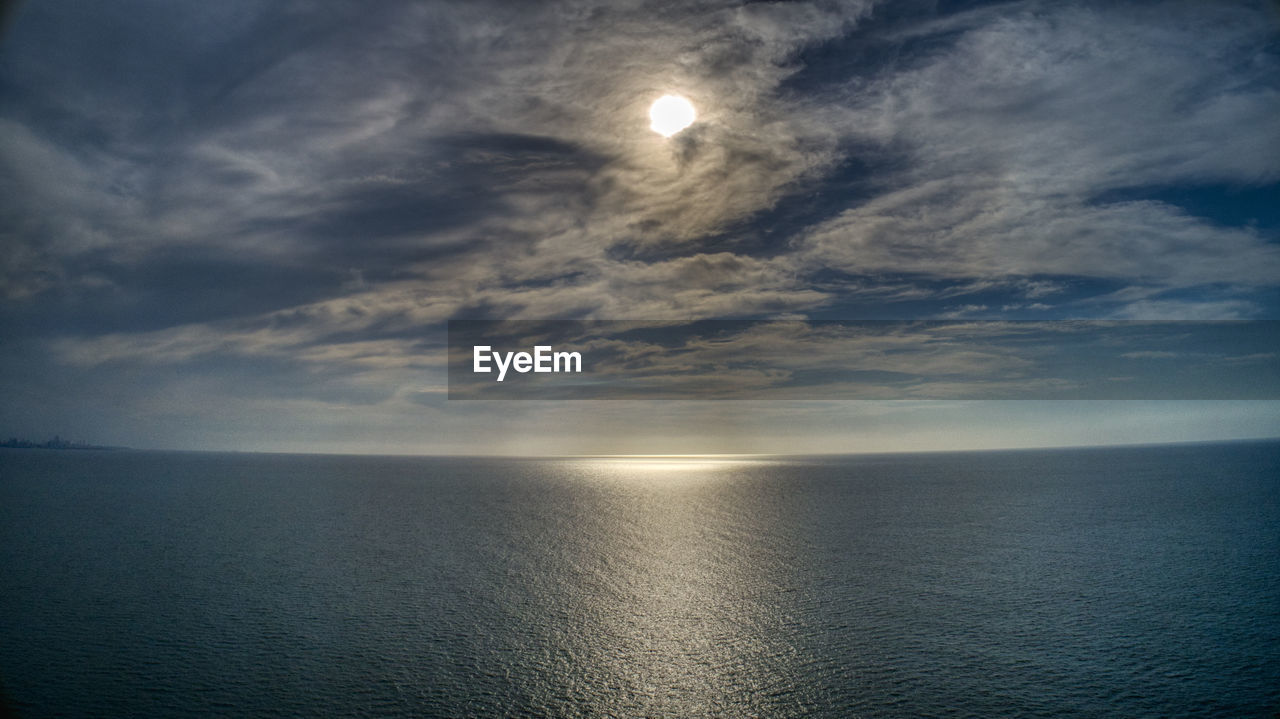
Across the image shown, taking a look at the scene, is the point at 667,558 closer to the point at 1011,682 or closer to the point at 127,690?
the point at 1011,682

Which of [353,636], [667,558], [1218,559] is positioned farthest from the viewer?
[667,558]

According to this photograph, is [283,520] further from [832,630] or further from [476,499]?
[832,630]

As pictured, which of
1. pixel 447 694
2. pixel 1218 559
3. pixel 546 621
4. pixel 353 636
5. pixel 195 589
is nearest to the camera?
pixel 447 694

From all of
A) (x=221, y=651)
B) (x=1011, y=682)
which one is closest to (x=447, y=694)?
(x=221, y=651)

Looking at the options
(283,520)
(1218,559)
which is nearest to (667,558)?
(1218,559)

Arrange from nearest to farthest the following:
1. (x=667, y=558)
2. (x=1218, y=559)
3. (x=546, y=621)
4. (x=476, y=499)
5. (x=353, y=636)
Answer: (x=353, y=636) < (x=546, y=621) < (x=1218, y=559) < (x=667, y=558) < (x=476, y=499)

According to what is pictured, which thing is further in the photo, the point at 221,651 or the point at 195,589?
the point at 195,589
